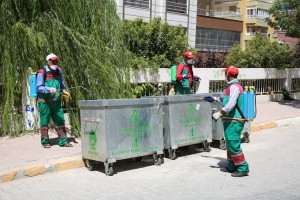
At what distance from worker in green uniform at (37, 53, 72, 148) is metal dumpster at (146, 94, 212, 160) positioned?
6.42 feet

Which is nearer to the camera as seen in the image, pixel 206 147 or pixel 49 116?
pixel 49 116

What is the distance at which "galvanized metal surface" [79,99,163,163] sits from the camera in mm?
6562

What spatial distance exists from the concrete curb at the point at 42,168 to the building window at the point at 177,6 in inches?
1139

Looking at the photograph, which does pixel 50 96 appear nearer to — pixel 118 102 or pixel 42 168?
pixel 42 168

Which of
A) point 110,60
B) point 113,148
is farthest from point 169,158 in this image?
point 110,60

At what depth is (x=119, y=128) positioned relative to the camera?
670 cm

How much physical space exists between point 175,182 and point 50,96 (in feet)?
9.96

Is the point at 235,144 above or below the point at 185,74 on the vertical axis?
below

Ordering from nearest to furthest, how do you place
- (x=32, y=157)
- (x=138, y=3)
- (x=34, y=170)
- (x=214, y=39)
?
1. (x=34, y=170)
2. (x=32, y=157)
3. (x=138, y=3)
4. (x=214, y=39)

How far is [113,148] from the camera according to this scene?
664 cm

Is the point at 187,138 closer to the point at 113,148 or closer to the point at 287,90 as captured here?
the point at 113,148

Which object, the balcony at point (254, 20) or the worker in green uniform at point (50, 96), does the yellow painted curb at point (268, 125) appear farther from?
the balcony at point (254, 20)

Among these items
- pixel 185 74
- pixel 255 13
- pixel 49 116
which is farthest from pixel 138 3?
pixel 255 13

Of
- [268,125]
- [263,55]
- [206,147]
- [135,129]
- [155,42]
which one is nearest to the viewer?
[135,129]
